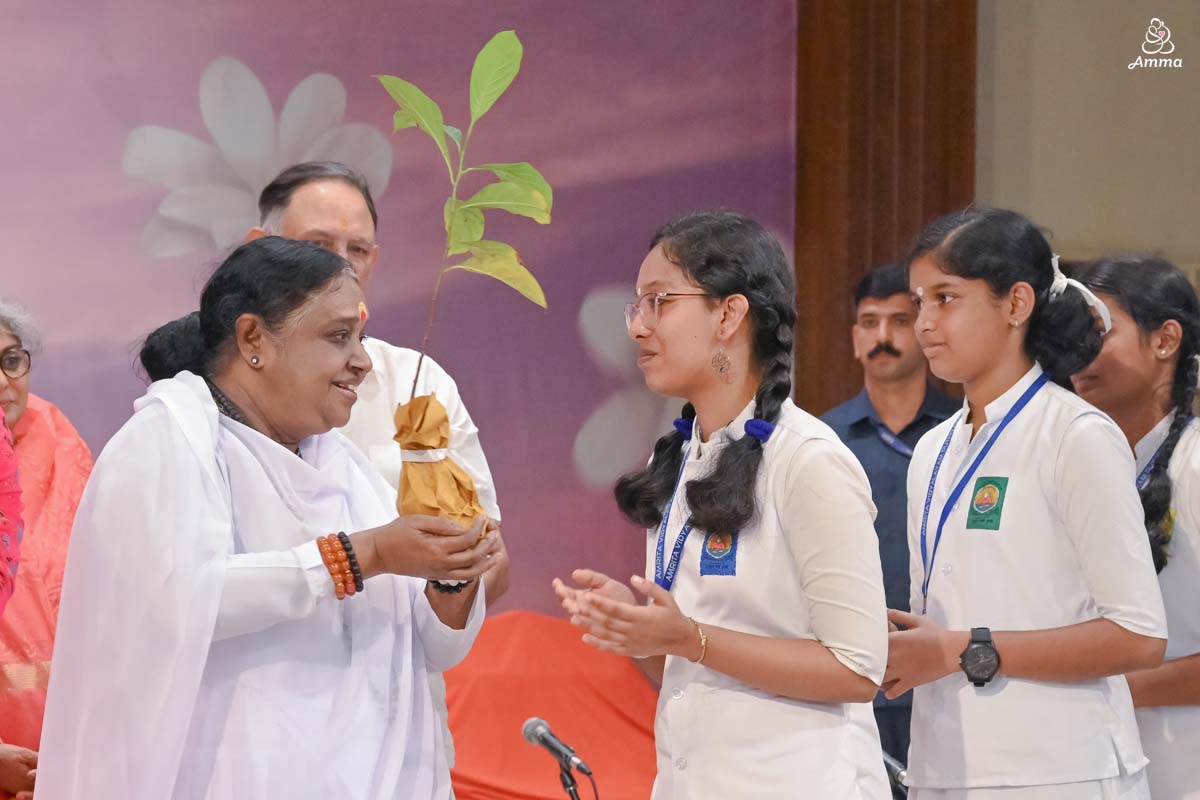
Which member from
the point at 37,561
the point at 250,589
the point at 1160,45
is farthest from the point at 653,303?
the point at 1160,45

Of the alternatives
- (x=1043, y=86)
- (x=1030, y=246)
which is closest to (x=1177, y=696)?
(x=1030, y=246)

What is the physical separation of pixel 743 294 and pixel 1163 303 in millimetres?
1270

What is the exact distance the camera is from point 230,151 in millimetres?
4516

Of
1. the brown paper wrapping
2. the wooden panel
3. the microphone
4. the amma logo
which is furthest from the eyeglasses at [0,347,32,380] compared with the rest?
the amma logo

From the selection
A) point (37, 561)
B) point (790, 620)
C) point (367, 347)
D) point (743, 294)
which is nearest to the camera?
point (790, 620)

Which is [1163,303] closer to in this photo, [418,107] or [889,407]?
[889,407]

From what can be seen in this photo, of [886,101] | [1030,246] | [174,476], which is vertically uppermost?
[886,101]

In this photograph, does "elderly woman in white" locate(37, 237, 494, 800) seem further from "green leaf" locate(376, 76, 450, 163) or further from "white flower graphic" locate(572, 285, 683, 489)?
"white flower graphic" locate(572, 285, 683, 489)

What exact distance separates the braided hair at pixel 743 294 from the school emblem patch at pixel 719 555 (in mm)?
23

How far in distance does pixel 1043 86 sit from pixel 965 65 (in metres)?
0.36

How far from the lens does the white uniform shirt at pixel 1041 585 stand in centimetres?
230

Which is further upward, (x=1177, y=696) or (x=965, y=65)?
(x=965, y=65)

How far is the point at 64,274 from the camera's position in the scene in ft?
14.0

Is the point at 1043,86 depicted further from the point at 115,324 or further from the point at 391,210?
the point at 115,324
